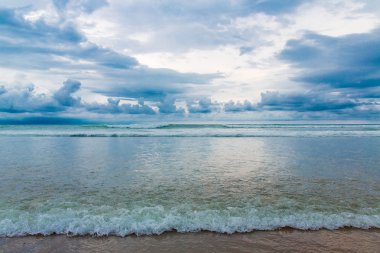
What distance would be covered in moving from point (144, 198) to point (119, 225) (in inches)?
58.3

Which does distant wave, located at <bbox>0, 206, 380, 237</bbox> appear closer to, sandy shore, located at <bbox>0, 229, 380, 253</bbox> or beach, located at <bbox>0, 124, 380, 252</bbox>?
beach, located at <bbox>0, 124, 380, 252</bbox>

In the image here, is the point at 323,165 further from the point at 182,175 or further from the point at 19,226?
the point at 19,226

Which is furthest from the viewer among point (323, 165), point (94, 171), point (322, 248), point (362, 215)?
point (323, 165)

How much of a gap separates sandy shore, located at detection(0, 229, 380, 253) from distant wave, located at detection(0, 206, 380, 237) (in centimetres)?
16

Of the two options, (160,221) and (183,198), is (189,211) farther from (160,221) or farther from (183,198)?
(183,198)

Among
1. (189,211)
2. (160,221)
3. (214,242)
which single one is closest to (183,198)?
(189,211)

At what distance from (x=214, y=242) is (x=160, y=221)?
1.19m

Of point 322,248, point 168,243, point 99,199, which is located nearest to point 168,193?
point 99,199

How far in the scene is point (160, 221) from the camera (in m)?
5.23

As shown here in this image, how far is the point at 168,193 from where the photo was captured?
6.92 meters

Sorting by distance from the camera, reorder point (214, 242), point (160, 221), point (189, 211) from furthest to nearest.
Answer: point (189, 211), point (160, 221), point (214, 242)

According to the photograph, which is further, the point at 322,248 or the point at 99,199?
the point at 99,199

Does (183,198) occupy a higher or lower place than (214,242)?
higher

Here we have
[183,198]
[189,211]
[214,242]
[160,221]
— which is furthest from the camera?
[183,198]
